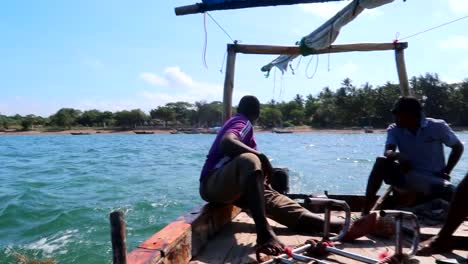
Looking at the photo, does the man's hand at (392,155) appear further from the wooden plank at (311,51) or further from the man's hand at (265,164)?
the wooden plank at (311,51)

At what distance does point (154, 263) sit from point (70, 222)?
7.50 meters

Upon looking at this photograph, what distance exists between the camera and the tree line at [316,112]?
75562 millimetres

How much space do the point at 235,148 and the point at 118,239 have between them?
1.33 meters

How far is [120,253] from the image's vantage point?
2209 millimetres

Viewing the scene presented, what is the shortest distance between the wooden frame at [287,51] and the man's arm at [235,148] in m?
2.29

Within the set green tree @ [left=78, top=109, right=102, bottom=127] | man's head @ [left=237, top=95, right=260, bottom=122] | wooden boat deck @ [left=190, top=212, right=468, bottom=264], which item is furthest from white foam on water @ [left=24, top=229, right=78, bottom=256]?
green tree @ [left=78, top=109, right=102, bottom=127]

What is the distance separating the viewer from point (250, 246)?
3295mm

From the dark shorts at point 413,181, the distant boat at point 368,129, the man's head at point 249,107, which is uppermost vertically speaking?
the distant boat at point 368,129

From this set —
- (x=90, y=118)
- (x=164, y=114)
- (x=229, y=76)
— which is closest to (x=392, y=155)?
(x=229, y=76)

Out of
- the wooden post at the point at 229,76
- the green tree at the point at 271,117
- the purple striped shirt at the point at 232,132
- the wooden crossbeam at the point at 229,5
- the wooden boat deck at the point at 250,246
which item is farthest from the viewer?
the green tree at the point at 271,117

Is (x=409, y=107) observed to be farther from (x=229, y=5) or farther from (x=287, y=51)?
(x=287, y=51)

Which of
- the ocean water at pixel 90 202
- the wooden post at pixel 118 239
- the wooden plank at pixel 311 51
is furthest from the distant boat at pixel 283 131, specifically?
the wooden post at pixel 118 239

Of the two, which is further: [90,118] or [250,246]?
[90,118]

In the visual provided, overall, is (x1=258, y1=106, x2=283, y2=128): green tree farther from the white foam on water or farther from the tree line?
the white foam on water
